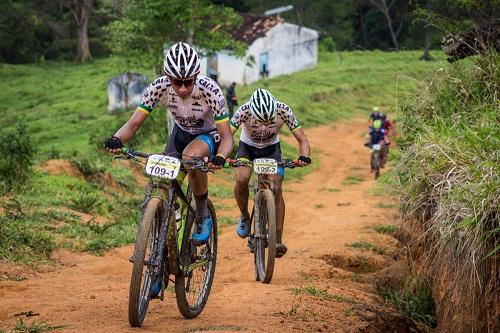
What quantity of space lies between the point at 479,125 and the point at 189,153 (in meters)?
2.86

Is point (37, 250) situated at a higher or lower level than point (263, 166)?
lower

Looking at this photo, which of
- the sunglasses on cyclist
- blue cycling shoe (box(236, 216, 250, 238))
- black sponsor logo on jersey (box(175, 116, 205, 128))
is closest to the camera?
the sunglasses on cyclist

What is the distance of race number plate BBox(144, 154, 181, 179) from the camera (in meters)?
6.39

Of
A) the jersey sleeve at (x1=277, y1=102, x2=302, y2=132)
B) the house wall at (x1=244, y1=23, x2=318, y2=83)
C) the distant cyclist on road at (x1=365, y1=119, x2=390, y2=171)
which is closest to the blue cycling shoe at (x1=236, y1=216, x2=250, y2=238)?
the jersey sleeve at (x1=277, y1=102, x2=302, y2=132)

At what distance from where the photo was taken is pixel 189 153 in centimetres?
735

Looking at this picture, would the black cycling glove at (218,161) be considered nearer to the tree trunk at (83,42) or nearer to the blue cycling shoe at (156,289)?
the blue cycling shoe at (156,289)

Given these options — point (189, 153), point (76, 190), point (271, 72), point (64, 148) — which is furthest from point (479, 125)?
point (271, 72)

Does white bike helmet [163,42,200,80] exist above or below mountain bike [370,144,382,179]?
above

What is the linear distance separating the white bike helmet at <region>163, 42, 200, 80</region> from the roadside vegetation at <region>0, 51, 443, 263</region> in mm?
3562

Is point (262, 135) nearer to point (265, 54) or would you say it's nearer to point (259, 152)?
point (259, 152)

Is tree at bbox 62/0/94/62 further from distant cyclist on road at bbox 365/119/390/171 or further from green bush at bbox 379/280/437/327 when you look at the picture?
green bush at bbox 379/280/437/327

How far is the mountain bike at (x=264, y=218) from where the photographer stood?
921 centimetres

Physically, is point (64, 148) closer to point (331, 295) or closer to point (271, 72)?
point (331, 295)

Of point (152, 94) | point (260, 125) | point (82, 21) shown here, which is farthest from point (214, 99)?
point (82, 21)
